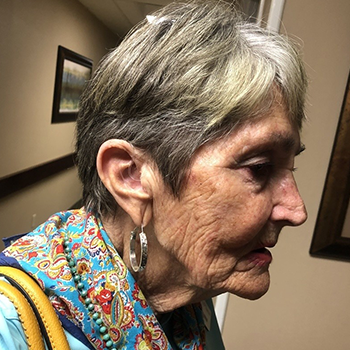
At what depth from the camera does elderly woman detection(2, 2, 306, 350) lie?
494mm

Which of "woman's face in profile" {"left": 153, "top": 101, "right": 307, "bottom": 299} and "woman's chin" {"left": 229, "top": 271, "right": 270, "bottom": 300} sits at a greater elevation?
"woman's face in profile" {"left": 153, "top": 101, "right": 307, "bottom": 299}

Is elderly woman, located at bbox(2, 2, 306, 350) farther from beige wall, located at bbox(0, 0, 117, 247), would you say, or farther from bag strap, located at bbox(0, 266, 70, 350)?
beige wall, located at bbox(0, 0, 117, 247)

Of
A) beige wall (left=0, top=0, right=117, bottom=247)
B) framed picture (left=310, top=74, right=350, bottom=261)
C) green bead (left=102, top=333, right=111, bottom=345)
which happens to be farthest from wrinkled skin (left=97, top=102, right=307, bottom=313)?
beige wall (left=0, top=0, right=117, bottom=247)

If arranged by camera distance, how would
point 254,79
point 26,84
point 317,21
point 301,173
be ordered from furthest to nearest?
point 26,84 < point 301,173 < point 317,21 < point 254,79

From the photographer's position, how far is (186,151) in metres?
0.51

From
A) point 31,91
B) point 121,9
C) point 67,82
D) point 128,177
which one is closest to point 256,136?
point 128,177

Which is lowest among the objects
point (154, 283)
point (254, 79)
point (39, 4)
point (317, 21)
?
point (154, 283)

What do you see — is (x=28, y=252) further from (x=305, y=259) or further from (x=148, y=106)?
(x=305, y=259)

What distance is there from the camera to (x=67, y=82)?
301cm

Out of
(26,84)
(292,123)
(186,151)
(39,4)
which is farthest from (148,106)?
(39,4)

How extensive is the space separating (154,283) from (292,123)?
0.38 metres

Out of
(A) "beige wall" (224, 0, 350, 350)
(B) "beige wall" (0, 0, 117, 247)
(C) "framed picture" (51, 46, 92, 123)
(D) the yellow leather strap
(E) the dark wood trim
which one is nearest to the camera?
(D) the yellow leather strap

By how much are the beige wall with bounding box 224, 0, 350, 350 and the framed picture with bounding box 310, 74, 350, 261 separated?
2 cm

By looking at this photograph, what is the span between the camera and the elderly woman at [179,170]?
1.62ft
